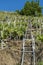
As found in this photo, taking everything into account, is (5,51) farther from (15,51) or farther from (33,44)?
(33,44)

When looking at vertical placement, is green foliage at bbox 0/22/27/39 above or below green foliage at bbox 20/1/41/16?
below

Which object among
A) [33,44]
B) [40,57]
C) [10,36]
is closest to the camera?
[40,57]

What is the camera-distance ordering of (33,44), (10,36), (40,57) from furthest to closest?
(10,36)
(33,44)
(40,57)

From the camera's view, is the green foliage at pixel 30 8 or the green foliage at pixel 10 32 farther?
the green foliage at pixel 30 8

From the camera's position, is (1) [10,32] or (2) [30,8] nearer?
(1) [10,32]

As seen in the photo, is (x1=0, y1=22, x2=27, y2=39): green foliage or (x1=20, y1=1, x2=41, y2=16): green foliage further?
(x1=20, y1=1, x2=41, y2=16): green foliage

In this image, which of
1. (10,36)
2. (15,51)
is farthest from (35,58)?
(10,36)

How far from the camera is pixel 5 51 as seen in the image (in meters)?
9.40

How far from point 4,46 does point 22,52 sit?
1.15 meters

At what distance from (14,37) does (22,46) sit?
2.22 m

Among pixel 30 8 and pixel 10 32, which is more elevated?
pixel 30 8

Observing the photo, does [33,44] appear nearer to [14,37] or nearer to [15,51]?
[15,51]

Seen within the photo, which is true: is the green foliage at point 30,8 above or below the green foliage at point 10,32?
above

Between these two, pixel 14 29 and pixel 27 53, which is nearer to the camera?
pixel 27 53
